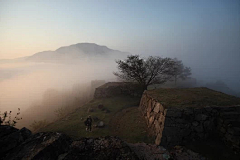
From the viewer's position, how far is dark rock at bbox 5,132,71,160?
252 centimetres

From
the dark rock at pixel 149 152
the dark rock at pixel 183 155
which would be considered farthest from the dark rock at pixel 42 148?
the dark rock at pixel 183 155

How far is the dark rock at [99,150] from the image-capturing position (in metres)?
2.52

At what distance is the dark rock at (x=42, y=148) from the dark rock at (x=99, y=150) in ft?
0.86

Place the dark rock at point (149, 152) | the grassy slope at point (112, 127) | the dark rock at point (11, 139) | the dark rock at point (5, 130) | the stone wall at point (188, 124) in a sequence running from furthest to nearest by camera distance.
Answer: the grassy slope at point (112, 127) → the stone wall at point (188, 124) → the dark rock at point (149, 152) → the dark rock at point (5, 130) → the dark rock at point (11, 139)

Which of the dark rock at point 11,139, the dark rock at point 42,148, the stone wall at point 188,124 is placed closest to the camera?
the dark rock at point 42,148

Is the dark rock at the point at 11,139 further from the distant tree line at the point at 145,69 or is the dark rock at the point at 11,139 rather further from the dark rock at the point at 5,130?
the distant tree line at the point at 145,69

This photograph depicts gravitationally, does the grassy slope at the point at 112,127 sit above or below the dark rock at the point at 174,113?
below

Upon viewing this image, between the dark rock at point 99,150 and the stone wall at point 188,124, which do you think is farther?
the stone wall at point 188,124

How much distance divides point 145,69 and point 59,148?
1764 cm

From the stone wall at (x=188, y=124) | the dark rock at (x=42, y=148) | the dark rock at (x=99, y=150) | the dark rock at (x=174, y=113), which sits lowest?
the stone wall at (x=188, y=124)

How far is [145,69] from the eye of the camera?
1895 centimetres

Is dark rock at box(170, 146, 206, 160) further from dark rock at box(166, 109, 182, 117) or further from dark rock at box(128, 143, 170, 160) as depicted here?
dark rock at box(166, 109, 182, 117)

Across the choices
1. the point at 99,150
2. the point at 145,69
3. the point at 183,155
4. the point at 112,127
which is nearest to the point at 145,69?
the point at 145,69

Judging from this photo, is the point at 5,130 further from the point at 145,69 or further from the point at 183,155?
the point at 145,69
